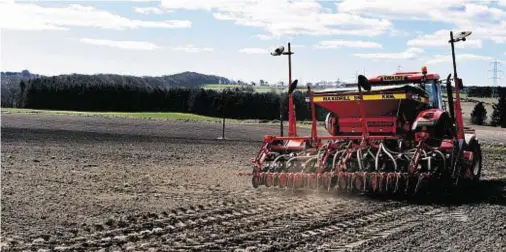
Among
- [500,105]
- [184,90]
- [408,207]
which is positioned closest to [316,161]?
[408,207]

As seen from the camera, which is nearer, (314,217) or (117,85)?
(314,217)

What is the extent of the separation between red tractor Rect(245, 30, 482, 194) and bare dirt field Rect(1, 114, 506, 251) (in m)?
0.33

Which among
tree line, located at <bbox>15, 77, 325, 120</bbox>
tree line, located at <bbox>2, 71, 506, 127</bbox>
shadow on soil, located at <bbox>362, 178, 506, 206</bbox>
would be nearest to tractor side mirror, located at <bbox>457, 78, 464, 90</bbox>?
shadow on soil, located at <bbox>362, 178, 506, 206</bbox>

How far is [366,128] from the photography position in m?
11.3

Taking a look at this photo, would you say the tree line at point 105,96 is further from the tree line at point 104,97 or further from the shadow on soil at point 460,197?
the shadow on soil at point 460,197

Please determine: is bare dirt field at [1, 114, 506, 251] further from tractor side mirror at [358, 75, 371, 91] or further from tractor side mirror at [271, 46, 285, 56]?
tractor side mirror at [271, 46, 285, 56]

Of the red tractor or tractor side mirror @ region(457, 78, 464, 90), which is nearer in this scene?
the red tractor

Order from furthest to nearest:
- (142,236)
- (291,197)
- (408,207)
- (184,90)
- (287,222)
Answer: (184,90) → (291,197) → (408,207) → (287,222) → (142,236)

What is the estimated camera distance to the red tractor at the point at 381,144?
10633 millimetres

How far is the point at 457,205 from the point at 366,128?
82.2 inches

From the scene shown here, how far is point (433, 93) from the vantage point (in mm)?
12273

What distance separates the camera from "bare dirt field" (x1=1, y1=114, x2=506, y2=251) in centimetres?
701

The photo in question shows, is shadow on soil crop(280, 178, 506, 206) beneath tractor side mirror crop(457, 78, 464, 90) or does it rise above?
beneath

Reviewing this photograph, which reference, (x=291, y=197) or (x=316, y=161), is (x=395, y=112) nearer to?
(x=316, y=161)
